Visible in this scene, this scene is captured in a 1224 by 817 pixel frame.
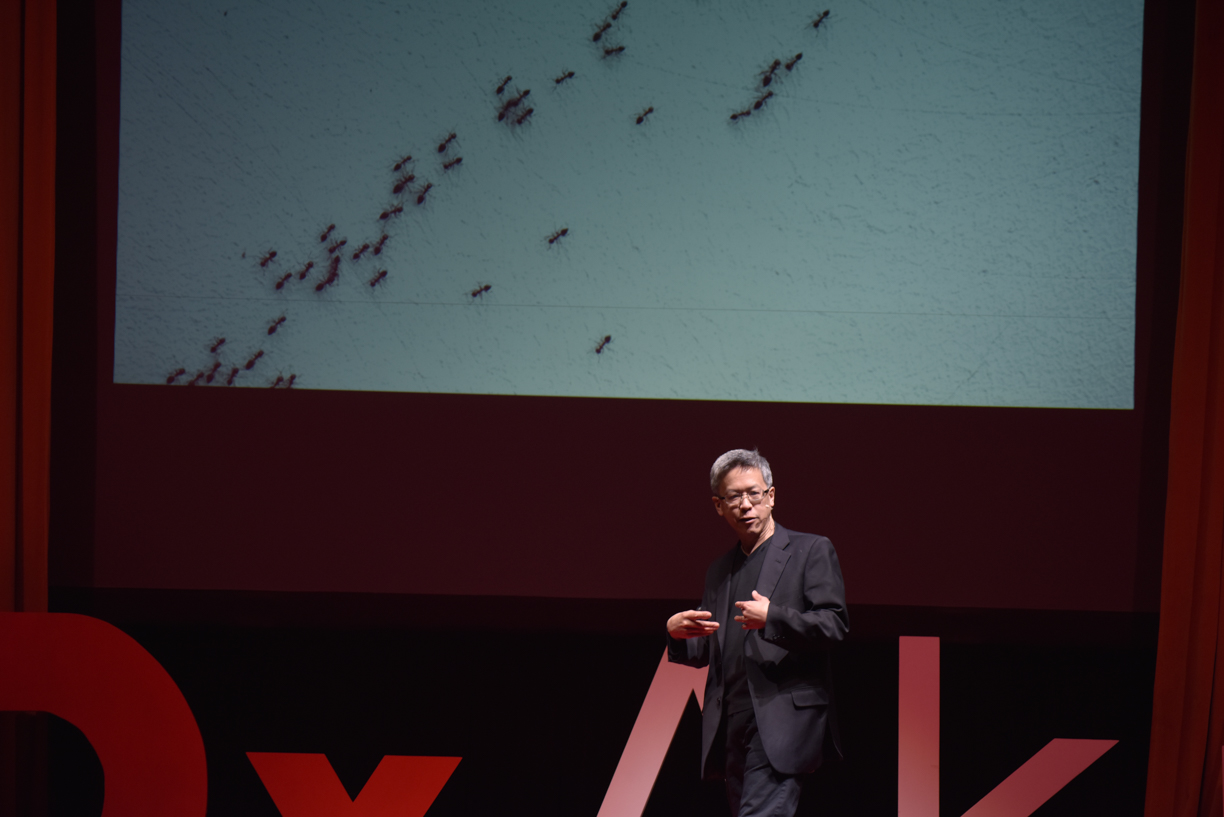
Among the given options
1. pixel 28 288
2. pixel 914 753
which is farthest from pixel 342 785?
pixel 28 288

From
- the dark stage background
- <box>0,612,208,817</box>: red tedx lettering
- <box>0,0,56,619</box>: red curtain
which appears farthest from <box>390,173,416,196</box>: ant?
<box>0,612,208,817</box>: red tedx lettering

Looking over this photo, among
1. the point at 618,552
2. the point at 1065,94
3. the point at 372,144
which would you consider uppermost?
the point at 1065,94

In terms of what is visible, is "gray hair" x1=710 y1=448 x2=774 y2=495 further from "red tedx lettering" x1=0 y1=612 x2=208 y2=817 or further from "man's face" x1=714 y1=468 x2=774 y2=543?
"red tedx lettering" x1=0 y1=612 x2=208 y2=817

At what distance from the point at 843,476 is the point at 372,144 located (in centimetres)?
175

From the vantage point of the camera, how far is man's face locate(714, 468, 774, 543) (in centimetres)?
214

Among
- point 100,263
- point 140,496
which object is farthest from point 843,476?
point 100,263

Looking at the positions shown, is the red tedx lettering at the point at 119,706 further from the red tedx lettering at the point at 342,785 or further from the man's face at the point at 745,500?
the man's face at the point at 745,500

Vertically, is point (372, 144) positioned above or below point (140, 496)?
above

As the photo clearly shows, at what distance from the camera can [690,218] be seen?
2.78 meters

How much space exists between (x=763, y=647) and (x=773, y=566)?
0.60 ft

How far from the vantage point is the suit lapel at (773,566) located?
209 cm

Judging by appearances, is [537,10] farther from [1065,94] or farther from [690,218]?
[1065,94]

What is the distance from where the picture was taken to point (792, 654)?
2057 millimetres

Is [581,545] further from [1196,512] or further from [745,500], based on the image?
[1196,512]
